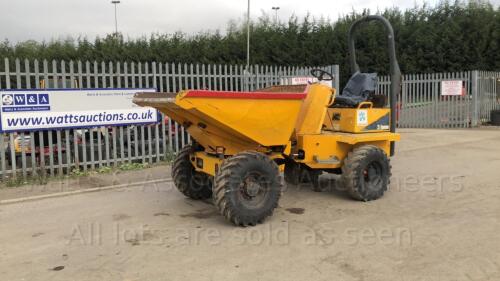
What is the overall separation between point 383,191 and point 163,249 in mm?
3505

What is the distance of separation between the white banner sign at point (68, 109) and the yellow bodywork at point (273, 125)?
3207 mm

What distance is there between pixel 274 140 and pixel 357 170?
1.38m

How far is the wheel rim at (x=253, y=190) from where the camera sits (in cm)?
560

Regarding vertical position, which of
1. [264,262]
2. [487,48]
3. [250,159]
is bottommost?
[264,262]

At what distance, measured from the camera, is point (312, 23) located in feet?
101

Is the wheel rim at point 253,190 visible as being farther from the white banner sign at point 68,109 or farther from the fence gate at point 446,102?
the fence gate at point 446,102

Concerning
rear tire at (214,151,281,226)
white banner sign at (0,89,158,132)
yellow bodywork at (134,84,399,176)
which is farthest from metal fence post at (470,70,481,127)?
rear tire at (214,151,281,226)

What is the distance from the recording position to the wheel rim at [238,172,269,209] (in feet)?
18.4

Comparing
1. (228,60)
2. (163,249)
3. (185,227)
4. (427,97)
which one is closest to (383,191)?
(185,227)

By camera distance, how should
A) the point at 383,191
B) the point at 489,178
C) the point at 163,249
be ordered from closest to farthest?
the point at 163,249 → the point at 383,191 → the point at 489,178

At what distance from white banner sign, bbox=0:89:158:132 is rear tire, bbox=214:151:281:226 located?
4377mm

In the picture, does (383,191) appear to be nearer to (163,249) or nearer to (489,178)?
(489,178)

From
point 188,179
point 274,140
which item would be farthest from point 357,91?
point 188,179

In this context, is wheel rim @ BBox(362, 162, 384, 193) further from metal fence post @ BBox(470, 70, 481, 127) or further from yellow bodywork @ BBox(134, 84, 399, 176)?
metal fence post @ BBox(470, 70, 481, 127)
